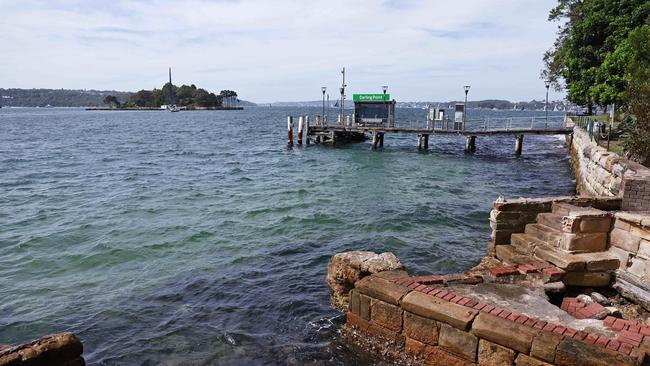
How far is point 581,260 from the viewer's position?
7.61 meters

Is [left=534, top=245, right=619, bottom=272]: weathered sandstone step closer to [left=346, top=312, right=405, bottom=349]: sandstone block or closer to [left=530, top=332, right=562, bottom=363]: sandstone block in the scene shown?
[left=530, top=332, right=562, bottom=363]: sandstone block

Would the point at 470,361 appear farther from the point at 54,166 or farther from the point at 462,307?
the point at 54,166

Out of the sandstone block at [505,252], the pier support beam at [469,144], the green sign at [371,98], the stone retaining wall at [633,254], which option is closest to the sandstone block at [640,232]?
the stone retaining wall at [633,254]

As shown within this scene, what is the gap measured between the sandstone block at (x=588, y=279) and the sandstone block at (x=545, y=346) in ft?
10.4

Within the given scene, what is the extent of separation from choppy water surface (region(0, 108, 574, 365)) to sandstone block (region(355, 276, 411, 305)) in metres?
0.96

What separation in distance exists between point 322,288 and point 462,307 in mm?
4500

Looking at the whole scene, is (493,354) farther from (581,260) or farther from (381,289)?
(581,260)

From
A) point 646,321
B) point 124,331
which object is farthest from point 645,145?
point 124,331

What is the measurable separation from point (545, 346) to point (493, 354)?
1.99ft

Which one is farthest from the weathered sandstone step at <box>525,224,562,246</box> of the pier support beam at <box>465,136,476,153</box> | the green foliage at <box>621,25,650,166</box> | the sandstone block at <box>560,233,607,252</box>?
the pier support beam at <box>465,136,476,153</box>

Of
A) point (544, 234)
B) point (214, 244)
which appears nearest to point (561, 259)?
point (544, 234)

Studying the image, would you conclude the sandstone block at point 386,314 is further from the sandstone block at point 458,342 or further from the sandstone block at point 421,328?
the sandstone block at point 458,342

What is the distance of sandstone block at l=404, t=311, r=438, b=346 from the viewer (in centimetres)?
567

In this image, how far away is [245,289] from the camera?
9641mm
